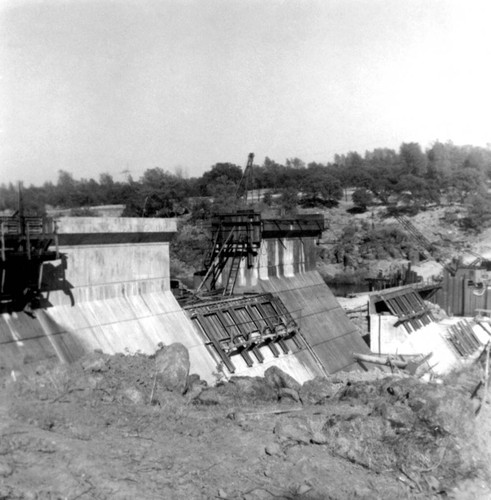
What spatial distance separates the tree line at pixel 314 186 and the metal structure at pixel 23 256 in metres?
43.8

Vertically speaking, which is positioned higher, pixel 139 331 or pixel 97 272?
pixel 97 272

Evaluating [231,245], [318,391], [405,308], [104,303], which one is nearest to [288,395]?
[318,391]

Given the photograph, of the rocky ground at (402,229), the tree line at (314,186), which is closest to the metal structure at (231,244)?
the tree line at (314,186)

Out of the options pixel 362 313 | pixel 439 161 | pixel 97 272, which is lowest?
pixel 362 313

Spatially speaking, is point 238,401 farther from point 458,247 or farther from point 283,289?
point 458,247

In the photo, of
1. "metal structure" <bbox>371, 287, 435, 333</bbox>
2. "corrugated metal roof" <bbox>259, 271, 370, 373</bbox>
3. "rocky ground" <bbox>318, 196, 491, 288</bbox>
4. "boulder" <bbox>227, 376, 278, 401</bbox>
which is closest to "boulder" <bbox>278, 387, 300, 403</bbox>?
"boulder" <bbox>227, 376, 278, 401</bbox>

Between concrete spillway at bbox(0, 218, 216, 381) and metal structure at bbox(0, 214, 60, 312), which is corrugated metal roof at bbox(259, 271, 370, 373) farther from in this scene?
metal structure at bbox(0, 214, 60, 312)

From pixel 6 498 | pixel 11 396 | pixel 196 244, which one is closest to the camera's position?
pixel 6 498

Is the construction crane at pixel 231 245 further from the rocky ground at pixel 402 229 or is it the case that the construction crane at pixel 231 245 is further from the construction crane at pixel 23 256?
the rocky ground at pixel 402 229

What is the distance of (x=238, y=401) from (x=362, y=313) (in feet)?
103

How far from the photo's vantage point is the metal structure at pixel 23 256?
1722cm

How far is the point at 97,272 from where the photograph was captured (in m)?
20.8

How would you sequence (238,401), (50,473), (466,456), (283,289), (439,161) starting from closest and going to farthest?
(50,473) → (466,456) → (238,401) → (283,289) → (439,161)

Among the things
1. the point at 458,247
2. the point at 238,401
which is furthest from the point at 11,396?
the point at 458,247
